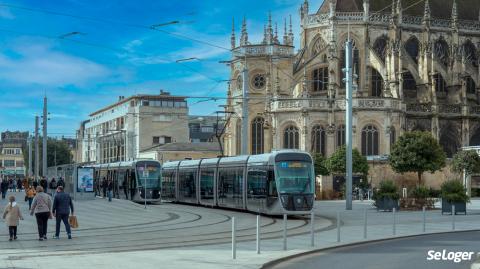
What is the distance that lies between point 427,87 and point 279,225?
47648mm

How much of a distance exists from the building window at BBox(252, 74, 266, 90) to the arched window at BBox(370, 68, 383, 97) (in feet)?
33.6

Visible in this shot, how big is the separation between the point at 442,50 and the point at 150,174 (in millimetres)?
43244

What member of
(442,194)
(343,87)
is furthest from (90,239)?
(343,87)

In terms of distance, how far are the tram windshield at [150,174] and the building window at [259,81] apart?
28.8 m

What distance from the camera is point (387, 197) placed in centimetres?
3744

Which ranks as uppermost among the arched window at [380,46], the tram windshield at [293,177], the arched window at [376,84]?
the arched window at [380,46]

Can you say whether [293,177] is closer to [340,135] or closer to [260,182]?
[260,182]

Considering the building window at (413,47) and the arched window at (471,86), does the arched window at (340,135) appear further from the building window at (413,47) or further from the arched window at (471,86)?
the arched window at (471,86)

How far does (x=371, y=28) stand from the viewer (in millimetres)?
72250

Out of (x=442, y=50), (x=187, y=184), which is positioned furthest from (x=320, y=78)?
(x=187, y=184)

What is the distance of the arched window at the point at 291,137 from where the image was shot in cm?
6494

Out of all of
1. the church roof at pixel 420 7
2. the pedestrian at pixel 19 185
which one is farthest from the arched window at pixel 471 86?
the pedestrian at pixel 19 185

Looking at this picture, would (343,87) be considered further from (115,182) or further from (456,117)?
(115,182)

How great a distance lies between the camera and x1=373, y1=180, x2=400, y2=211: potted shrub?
37500 mm
